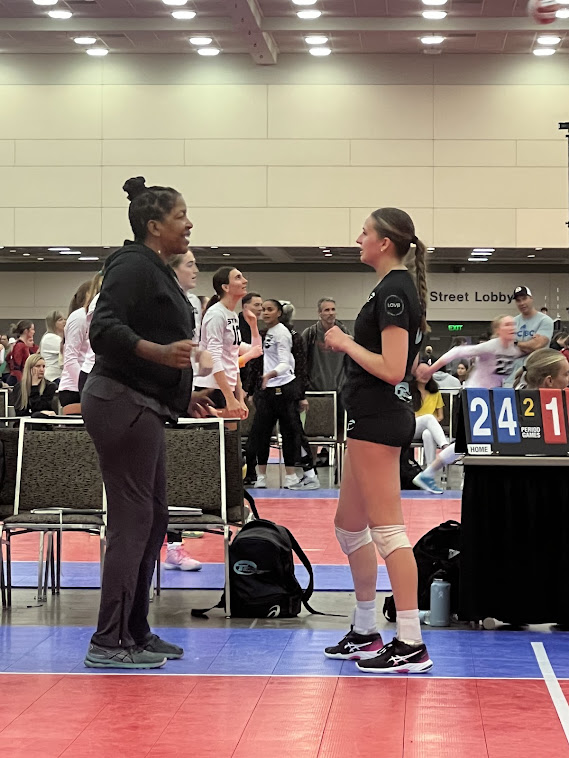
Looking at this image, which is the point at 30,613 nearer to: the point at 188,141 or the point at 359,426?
the point at 359,426

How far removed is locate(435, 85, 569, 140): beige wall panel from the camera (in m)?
17.7

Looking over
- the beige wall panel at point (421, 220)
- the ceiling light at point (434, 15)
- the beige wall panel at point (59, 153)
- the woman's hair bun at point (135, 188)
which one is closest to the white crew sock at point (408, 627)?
the woman's hair bun at point (135, 188)

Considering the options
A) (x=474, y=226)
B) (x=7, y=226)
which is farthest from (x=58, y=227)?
(x=474, y=226)

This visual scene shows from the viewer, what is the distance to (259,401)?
11062 millimetres

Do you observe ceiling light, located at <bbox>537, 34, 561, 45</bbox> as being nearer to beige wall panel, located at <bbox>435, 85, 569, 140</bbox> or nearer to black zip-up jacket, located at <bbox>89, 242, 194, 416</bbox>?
beige wall panel, located at <bbox>435, 85, 569, 140</bbox>

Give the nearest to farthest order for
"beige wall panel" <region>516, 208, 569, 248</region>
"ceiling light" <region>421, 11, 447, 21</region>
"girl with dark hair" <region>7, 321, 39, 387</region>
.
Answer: "ceiling light" <region>421, 11, 447, 21</region> < "girl with dark hair" <region>7, 321, 39, 387</region> < "beige wall panel" <region>516, 208, 569, 248</region>

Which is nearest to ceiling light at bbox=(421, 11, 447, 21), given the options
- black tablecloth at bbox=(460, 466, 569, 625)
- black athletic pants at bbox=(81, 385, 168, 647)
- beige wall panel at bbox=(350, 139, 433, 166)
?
beige wall panel at bbox=(350, 139, 433, 166)

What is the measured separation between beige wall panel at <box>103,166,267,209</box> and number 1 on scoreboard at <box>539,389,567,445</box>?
1304cm

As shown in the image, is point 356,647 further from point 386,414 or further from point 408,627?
point 386,414

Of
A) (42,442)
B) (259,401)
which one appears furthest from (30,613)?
(259,401)

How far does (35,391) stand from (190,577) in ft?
19.2

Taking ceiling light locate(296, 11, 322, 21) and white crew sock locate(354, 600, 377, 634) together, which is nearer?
white crew sock locate(354, 600, 377, 634)

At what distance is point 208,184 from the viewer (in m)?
18.0

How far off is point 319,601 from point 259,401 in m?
5.43
